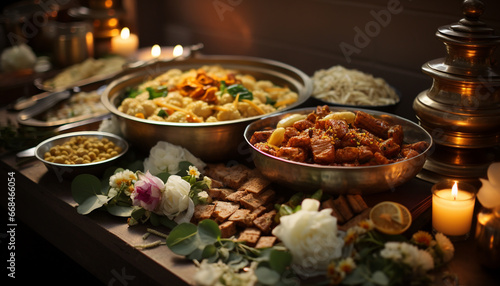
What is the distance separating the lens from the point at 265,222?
5.74 feet

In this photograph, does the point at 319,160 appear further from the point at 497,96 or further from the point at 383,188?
the point at 497,96

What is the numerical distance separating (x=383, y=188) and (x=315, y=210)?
0.36 meters

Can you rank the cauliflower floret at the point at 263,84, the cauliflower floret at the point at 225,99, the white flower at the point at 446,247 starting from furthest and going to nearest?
the cauliflower floret at the point at 263,84, the cauliflower floret at the point at 225,99, the white flower at the point at 446,247

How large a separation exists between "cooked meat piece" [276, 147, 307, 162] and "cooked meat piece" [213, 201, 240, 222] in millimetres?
258

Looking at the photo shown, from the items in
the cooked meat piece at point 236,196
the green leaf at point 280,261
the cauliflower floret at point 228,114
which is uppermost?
the cauliflower floret at point 228,114

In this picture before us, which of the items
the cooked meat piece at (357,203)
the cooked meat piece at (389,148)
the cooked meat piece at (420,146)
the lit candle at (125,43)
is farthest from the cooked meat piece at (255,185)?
the lit candle at (125,43)

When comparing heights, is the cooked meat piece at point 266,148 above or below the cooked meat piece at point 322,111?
below

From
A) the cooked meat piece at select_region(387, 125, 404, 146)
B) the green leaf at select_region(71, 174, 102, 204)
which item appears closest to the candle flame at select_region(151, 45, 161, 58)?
the green leaf at select_region(71, 174, 102, 204)

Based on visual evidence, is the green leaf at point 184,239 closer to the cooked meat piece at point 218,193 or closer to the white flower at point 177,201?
the white flower at point 177,201

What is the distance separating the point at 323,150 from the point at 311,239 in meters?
0.42

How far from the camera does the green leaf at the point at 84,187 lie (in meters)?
2.00

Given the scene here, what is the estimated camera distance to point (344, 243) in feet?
5.03

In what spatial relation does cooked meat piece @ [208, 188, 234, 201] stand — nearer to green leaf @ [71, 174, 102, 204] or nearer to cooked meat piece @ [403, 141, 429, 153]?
green leaf @ [71, 174, 102, 204]

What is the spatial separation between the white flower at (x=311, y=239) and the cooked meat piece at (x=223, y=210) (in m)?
0.35
